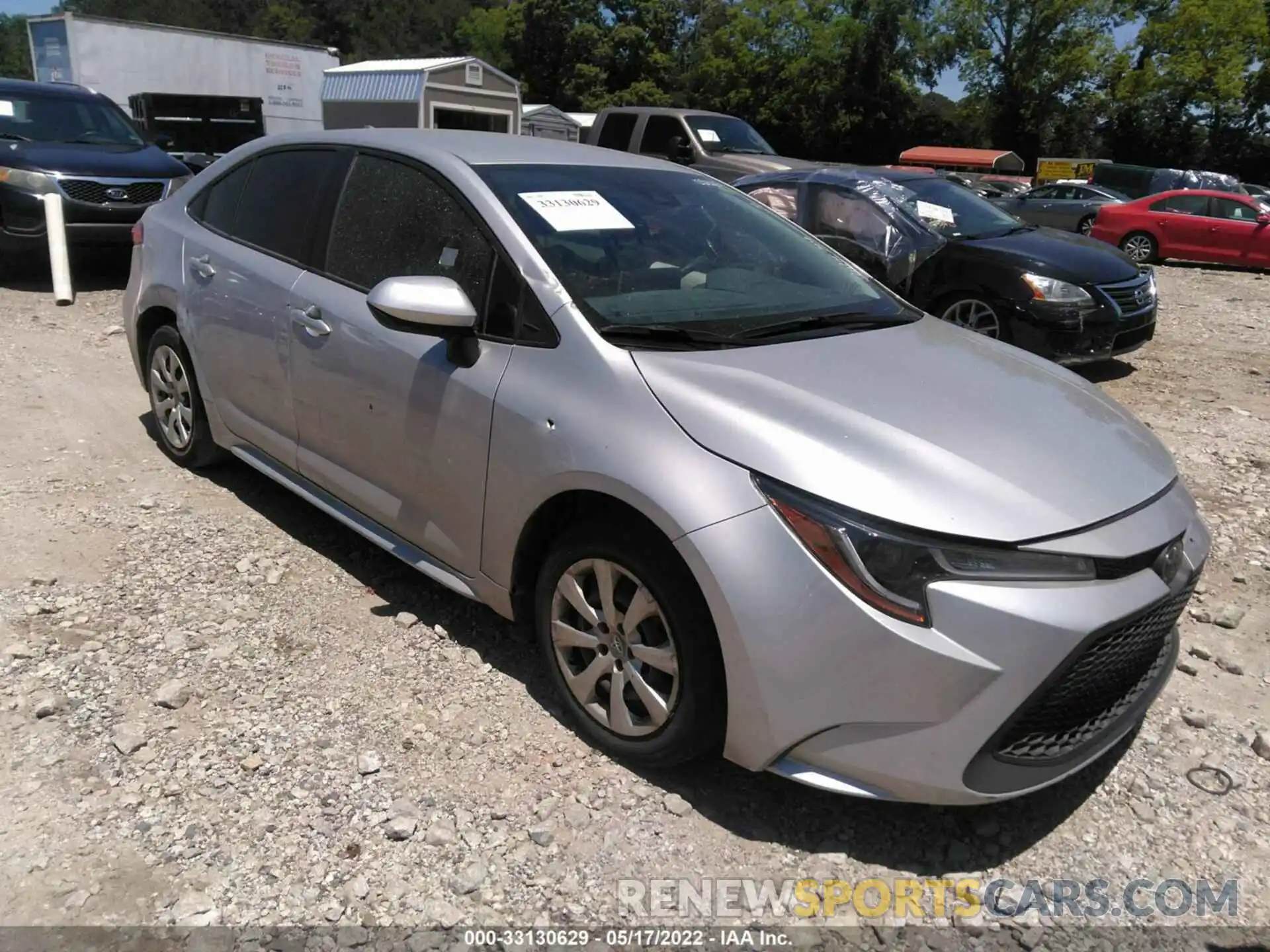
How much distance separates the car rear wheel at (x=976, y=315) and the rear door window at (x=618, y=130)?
689 centimetres

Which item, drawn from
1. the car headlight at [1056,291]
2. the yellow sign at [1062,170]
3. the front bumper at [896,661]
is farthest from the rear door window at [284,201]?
the yellow sign at [1062,170]

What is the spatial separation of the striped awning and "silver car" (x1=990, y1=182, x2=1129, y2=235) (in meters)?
13.7

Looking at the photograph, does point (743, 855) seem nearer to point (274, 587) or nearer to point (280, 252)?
point (274, 587)

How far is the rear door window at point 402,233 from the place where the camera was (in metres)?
3.12

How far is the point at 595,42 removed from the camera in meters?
59.2

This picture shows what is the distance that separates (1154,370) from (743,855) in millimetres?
6761

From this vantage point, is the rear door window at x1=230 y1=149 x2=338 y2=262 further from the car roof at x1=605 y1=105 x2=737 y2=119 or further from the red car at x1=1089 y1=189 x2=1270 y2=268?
the red car at x1=1089 y1=189 x2=1270 y2=268

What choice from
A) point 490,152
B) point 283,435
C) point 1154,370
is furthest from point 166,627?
point 1154,370

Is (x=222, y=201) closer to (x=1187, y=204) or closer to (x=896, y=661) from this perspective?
(x=896, y=661)

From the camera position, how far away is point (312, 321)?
11.6 ft

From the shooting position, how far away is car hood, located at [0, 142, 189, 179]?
9.05 metres

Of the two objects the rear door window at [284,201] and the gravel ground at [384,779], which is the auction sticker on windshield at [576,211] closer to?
the rear door window at [284,201]

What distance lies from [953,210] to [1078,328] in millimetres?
1640

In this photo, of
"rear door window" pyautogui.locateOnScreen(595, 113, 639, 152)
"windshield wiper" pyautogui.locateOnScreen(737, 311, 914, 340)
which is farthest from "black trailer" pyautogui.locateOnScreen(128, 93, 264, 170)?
"windshield wiper" pyautogui.locateOnScreen(737, 311, 914, 340)
